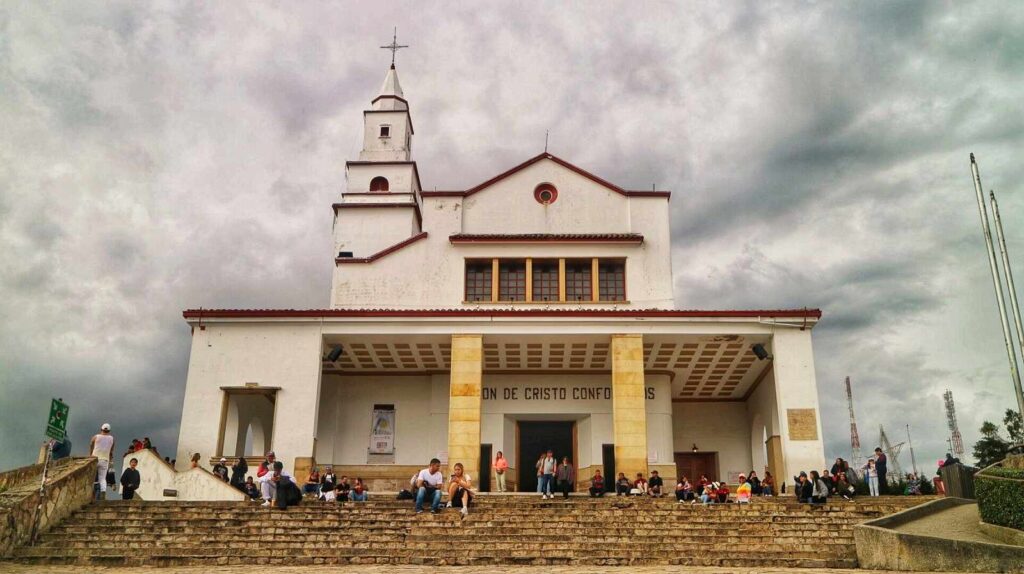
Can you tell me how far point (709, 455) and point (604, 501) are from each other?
14.2 m

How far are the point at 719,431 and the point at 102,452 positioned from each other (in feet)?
72.0

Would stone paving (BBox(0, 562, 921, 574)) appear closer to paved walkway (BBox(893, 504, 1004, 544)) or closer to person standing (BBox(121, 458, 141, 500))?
paved walkway (BBox(893, 504, 1004, 544))

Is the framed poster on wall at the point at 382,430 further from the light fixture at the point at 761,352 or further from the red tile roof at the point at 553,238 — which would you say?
the light fixture at the point at 761,352

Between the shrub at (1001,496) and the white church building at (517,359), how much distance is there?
276 inches

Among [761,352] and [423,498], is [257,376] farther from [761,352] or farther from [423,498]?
[761,352]

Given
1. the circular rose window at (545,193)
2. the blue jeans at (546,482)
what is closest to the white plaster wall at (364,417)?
the circular rose window at (545,193)

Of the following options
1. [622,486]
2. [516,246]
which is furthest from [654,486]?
[516,246]

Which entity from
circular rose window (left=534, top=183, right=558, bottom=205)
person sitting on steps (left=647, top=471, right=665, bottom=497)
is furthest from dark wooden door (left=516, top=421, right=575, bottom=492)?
circular rose window (left=534, top=183, right=558, bottom=205)

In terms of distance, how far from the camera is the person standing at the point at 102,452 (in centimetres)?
1898

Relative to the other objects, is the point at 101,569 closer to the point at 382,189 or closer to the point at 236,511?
the point at 236,511

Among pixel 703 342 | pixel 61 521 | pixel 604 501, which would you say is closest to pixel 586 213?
pixel 703 342

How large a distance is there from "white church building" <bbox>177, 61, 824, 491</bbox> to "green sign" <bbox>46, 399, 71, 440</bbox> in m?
8.16

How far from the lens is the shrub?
15.2 metres

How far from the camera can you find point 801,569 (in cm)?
1421
